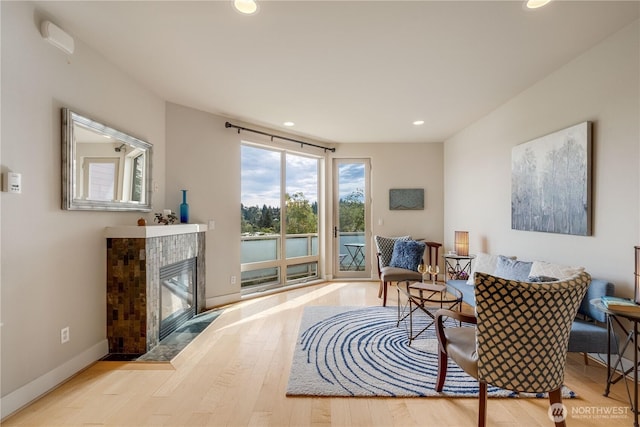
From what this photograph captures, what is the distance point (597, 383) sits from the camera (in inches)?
85.4

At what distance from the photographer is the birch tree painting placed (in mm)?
2520

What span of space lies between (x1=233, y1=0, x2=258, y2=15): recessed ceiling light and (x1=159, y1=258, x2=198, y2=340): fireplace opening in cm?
242

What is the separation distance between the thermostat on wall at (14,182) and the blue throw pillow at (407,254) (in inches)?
165

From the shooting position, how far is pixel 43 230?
6.74 feet

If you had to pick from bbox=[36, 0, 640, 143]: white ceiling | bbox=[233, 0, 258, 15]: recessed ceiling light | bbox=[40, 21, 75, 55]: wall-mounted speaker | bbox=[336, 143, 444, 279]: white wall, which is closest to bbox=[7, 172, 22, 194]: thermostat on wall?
bbox=[40, 21, 75, 55]: wall-mounted speaker

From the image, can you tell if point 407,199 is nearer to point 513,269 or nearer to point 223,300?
point 513,269

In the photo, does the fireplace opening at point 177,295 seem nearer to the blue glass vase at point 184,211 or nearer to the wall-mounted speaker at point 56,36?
the blue glass vase at point 184,211

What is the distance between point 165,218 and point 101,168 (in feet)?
2.90

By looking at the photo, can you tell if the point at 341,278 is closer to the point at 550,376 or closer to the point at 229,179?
the point at 229,179

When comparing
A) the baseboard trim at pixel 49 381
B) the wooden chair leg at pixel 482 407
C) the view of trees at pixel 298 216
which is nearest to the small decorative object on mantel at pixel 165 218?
the view of trees at pixel 298 216

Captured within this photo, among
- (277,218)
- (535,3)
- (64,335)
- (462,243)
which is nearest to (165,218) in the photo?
(64,335)

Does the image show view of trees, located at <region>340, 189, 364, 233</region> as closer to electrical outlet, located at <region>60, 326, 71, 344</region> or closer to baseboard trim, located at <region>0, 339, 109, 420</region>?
baseboard trim, located at <region>0, 339, 109, 420</region>

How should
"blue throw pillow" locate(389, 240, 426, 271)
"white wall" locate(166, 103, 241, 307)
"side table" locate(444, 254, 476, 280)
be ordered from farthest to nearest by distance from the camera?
"blue throw pillow" locate(389, 240, 426, 271) < "side table" locate(444, 254, 476, 280) < "white wall" locate(166, 103, 241, 307)

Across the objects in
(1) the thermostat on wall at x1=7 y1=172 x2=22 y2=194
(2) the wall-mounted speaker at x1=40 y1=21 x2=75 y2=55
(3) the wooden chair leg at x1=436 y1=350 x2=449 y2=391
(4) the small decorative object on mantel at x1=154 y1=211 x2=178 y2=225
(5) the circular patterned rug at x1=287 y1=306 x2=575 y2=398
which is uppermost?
(2) the wall-mounted speaker at x1=40 y1=21 x2=75 y2=55
